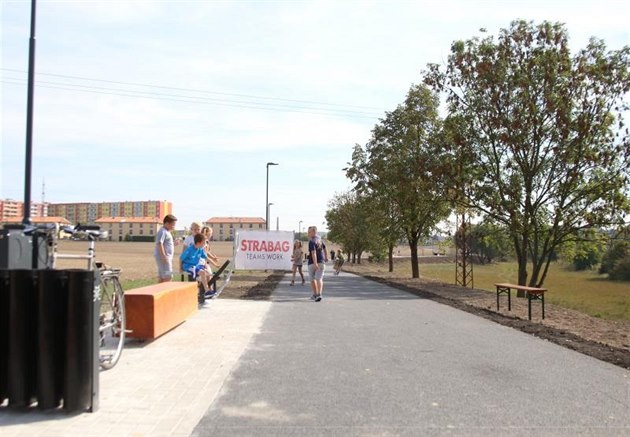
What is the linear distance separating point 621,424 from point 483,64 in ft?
61.4

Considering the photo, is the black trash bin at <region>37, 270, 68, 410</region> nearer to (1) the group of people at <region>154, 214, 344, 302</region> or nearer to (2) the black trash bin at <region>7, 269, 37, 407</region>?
(2) the black trash bin at <region>7, 269, 37, 407</region>

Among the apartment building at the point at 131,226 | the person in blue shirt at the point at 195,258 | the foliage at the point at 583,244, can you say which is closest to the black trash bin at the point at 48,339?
the person in blue shirt at the point at 195,258

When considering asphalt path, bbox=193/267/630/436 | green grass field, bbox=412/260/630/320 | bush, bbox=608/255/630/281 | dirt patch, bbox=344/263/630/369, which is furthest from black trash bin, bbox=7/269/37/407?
bush, bbox=608/255/630/281

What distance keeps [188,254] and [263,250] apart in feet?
46.6

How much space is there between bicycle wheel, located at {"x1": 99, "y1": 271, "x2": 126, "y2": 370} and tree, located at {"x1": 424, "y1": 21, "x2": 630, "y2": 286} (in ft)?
58.0

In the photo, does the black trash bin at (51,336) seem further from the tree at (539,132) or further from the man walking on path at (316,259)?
the tree at (539,132)

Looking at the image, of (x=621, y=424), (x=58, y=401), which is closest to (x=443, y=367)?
(x=621, y=424)

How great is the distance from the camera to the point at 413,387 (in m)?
5.82

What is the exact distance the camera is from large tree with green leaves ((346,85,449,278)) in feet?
95.8

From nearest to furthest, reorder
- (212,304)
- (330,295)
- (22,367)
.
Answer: (22,367)
(212,304)
(330,295)

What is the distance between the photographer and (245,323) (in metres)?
10.1

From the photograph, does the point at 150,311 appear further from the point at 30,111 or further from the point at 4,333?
the point at 30,111

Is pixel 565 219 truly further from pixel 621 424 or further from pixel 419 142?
pixel 621 424

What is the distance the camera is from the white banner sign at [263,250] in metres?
26.1
